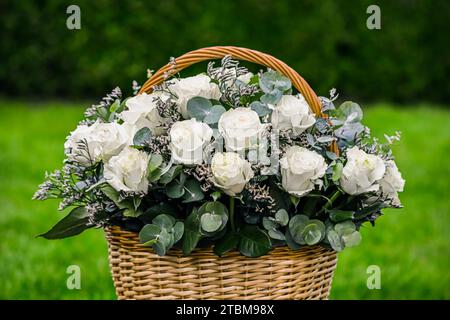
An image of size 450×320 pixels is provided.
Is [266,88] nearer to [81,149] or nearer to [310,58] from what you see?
[81,149]

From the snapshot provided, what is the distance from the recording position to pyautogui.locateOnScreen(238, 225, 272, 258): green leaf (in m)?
1.52

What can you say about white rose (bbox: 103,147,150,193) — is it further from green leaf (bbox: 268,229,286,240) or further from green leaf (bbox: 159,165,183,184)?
green leaf (bbox: 268,229,286,240)

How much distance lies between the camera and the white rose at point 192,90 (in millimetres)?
1658

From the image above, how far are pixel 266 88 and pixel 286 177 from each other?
0.24m

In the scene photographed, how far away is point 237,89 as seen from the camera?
1.69 meters

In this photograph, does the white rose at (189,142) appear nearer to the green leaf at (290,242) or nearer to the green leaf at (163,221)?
the green leaf at (163,221)

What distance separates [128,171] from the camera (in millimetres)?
1521

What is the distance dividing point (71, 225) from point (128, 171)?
0.31 metres

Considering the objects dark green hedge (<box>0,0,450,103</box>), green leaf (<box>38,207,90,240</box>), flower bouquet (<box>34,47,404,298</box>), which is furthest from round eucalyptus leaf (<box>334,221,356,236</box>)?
dark green hedge (<box>0,0,450,103</box>)

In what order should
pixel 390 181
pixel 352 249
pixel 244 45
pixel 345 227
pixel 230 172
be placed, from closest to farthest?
pixel 230 172
pixel 345 227
pixel 390 181
pixel 352 249
pixel 244 45

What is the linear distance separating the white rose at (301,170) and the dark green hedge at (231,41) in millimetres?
4634

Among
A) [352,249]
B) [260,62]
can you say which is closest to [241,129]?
[260,62]

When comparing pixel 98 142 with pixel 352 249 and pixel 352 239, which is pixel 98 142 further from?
pixel 352 249

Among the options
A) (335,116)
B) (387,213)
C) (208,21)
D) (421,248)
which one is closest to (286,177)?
(335,116)
